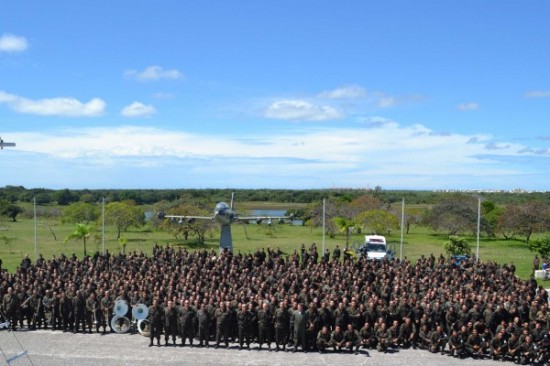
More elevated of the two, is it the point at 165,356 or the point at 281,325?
the point at 281,325

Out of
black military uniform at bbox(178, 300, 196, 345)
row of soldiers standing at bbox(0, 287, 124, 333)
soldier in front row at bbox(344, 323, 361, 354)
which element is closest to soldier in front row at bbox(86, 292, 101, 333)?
row of soldiers standing at bbox(0, 287, 124, 333)

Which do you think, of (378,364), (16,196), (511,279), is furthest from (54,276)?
(16,196)

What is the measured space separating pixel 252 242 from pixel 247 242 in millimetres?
409

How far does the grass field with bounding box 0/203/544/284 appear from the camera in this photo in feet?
131

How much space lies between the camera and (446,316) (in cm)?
1694

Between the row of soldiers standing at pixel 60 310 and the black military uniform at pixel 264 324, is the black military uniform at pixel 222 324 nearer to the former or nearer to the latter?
the black military uniform at pixel 264 324

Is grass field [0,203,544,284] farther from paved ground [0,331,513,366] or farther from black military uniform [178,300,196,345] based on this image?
black military uniform [178,300,196,345]

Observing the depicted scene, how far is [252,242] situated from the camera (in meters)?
48.7

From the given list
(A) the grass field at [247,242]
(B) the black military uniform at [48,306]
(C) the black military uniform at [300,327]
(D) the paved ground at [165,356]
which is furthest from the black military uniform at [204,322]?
(A) the grass field at [247,242]

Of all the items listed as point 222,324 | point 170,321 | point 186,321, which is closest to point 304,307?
point 222,324

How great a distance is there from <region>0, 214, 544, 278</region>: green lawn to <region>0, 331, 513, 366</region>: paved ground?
1709cm

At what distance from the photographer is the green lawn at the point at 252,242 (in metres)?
39.9

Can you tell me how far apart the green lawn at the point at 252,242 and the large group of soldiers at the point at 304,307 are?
1319 centimetres

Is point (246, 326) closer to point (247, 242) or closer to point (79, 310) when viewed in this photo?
point (79, 310)
